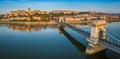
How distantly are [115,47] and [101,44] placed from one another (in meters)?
1.25

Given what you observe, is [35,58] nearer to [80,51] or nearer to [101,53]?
[80,51]

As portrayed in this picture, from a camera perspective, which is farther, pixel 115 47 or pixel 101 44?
pixel 101 44

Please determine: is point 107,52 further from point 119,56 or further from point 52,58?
point 52,58

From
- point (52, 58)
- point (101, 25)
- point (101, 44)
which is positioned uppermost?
point (101, 25)

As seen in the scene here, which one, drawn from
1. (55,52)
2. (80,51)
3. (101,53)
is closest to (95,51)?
(101,53)

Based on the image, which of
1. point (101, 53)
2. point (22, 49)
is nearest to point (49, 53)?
point (22, 49)

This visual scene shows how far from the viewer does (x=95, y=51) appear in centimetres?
896

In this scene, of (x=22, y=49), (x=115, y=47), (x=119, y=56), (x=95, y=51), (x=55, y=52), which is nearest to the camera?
(x=115, y=47)

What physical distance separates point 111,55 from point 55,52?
9.11 feet

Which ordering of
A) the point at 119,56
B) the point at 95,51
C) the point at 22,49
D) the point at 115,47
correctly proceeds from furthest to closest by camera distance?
1. the point at 22,49
2. the point at 95,51
3. the point at 119,56
4. the point at 115,47

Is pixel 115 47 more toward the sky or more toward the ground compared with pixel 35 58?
more toward the sky

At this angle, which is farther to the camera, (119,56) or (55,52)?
(55,52)

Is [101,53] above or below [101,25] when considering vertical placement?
below

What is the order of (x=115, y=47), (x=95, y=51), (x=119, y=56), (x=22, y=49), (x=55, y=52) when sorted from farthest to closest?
(x=22, y=49) → (x=55, y=52) → (x=95, y=51) → (x=119, y=56) → (x=115, y=47)
